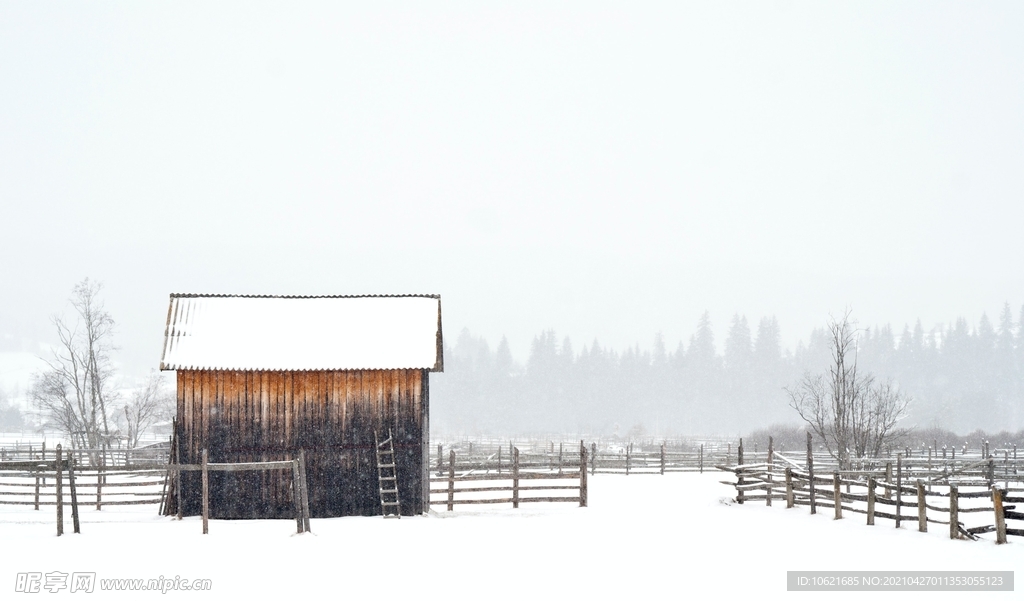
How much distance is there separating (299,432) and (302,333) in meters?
2.59

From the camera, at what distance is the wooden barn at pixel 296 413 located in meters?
19.6

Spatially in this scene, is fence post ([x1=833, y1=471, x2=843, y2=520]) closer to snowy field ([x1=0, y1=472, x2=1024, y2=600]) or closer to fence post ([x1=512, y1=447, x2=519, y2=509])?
snowy field ([x1=0, y1=472, x2=1024, y2=600])

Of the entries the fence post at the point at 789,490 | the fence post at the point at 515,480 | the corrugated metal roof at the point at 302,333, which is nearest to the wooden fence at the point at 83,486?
the corrugated metal roof at the point at 302,333

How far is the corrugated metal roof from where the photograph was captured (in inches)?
784

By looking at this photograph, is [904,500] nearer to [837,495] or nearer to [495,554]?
[837,495]

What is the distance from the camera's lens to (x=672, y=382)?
118 metres

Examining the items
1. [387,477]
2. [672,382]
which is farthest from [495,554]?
[672,382]

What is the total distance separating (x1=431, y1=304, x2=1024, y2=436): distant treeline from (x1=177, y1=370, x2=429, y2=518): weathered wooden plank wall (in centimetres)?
8794

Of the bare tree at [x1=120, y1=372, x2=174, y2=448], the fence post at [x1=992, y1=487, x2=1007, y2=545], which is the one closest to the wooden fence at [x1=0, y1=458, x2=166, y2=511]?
the bare tree at [x1=120, y1=372, x2=174, y2=448]

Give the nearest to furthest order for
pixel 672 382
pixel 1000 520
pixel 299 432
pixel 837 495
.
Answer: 1. pixel 1000 520
2. pixel 837 495
3. pixel 299 432
4. pixel 672 382

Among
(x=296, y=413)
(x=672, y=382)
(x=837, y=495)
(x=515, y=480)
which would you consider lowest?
(x=672, y=382)

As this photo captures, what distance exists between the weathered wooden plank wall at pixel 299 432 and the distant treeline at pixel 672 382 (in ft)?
289

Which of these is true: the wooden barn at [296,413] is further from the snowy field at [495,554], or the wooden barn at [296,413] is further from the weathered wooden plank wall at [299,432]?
the snowy field at [495,554]

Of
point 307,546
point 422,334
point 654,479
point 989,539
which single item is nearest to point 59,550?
point 307,546
